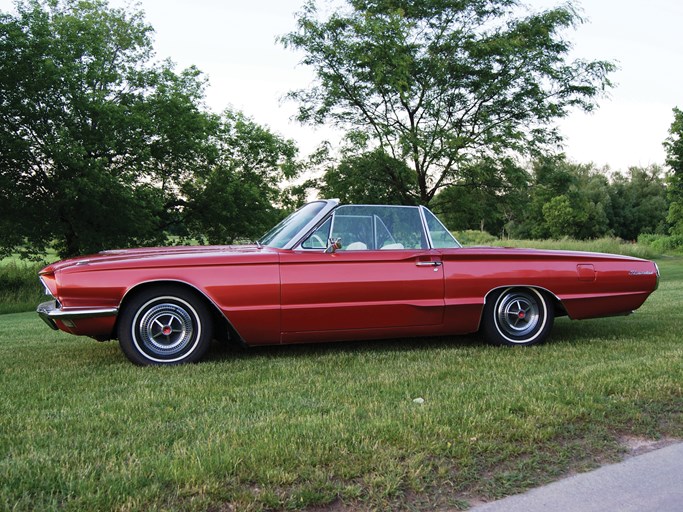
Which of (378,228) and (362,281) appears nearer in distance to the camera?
(362,281)

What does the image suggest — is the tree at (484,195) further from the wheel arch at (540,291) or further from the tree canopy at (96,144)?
the wheel arch at (540,291)

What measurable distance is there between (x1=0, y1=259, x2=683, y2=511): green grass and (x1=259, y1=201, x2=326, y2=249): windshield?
1.06 metres

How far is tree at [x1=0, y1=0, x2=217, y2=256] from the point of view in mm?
21000

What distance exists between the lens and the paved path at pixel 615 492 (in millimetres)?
2488

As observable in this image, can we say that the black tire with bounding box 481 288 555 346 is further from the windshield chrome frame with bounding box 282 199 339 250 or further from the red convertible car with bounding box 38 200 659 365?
the windshield chrome frame with bounding box 282 199 339 250

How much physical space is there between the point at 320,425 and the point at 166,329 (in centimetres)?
223

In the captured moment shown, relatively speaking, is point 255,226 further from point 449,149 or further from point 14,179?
point 449,149

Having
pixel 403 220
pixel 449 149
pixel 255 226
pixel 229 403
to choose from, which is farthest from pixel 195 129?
pixel 229 403

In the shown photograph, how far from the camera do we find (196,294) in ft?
16.6

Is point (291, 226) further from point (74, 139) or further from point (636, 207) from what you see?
point (636, 207)

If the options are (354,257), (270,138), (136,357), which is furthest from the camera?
(270,138)

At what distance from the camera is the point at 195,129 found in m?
27.0

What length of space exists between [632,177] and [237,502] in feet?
260

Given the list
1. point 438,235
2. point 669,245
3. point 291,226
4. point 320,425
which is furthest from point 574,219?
point 320,425
